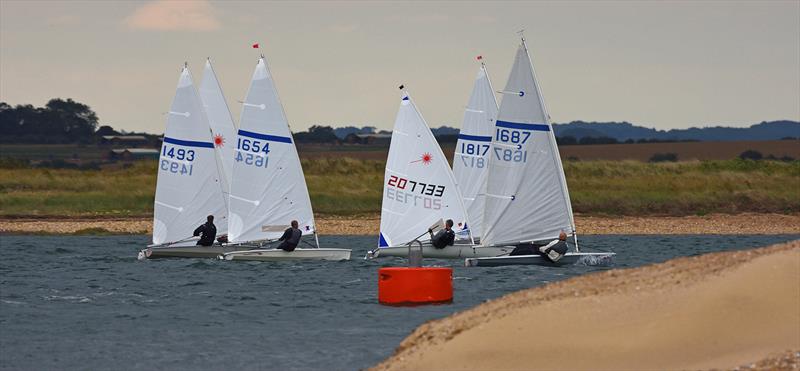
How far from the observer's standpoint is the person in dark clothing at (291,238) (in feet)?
139

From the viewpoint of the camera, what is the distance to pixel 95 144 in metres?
144

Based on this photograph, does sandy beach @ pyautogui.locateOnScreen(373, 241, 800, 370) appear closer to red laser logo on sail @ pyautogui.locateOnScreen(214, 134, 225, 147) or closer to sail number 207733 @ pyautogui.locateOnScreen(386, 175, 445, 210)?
sail number 207733 @ pyautogui.locateOnScreen(386, 175, 445, 210)

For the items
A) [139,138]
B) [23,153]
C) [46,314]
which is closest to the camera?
[46,314]

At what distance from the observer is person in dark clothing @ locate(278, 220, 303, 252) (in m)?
42.5

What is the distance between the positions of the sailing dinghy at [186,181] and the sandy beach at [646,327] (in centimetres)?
2493

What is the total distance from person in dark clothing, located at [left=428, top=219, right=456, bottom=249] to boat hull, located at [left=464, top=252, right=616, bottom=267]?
2702 mm

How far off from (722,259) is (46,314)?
14.6 metres

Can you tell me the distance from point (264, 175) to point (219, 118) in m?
5.44

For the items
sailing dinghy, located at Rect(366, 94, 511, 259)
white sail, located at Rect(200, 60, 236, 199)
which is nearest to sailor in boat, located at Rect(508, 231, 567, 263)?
sailing dinghy, located at Rect(366, 94, 511, 259)

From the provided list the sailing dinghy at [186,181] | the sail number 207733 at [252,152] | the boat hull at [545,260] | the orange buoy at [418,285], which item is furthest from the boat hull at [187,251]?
the orange buoy at [418,285]

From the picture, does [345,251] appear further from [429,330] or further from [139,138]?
[139,138]

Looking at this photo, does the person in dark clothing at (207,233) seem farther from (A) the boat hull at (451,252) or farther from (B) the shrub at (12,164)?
(B) the shrub at (12,164)

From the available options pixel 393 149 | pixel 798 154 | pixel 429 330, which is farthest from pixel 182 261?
pixel 798 154

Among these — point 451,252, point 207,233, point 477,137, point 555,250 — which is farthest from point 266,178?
point 555,250
